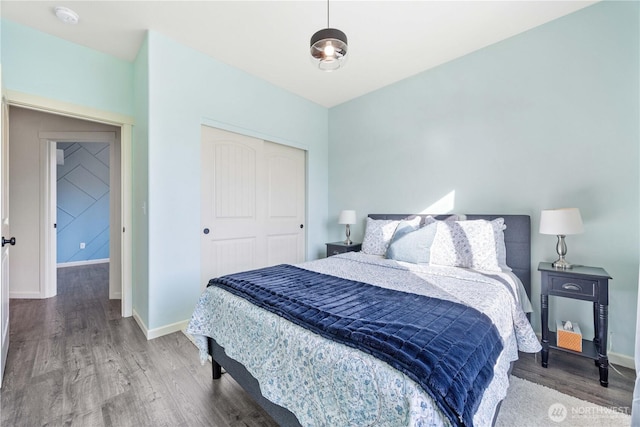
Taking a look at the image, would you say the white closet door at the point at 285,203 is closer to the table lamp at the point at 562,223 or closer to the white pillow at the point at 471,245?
the white pillow at the point at 471,245

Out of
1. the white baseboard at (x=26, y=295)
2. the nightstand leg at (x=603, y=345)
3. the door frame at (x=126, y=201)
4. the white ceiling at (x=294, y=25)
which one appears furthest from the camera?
the white baseboard at (x=26, y=295)

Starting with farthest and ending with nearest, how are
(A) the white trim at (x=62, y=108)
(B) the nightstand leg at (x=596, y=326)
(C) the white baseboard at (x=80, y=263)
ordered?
(C) the white baseboard at (x=80, y=263), (A) the white trim at (x=62, y=108), (B) the nightstand leg at (x=596, y=326)

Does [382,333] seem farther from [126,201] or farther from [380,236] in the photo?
[126,201]

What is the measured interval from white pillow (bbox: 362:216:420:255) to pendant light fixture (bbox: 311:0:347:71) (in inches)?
67.5

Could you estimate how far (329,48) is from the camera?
1681mm

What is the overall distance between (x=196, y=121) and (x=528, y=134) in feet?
10.4

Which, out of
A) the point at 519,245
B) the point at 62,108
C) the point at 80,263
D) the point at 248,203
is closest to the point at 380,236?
the point at 519,245

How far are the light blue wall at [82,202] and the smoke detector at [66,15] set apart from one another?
13.7 ft

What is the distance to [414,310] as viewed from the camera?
1.30 m

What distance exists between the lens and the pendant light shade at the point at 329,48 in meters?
1.61

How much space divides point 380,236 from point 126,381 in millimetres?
2437

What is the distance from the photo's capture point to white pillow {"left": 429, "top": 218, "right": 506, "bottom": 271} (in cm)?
224

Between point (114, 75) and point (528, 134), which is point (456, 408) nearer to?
point (528, 134)

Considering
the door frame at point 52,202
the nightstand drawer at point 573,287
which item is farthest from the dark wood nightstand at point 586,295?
the door frame at point 52,202
